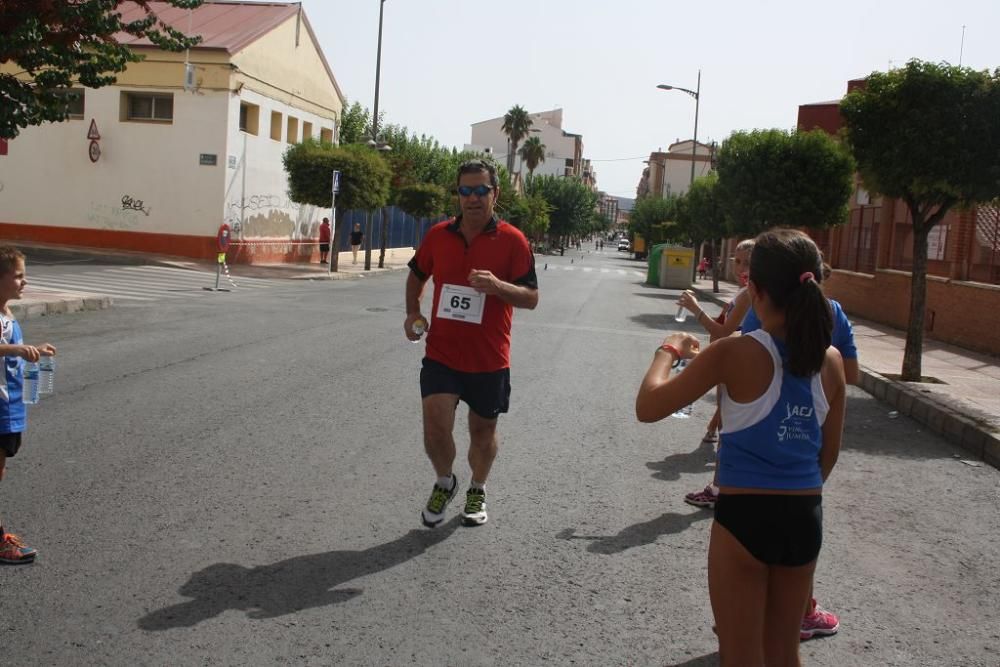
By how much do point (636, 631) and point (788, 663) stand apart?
128cm

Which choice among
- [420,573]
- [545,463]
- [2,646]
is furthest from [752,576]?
[545,463]

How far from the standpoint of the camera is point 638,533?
18.4 feet

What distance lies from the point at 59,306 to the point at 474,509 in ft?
39.9

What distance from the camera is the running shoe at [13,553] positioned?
14.8 feet

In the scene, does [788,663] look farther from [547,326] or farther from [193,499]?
[547,326]

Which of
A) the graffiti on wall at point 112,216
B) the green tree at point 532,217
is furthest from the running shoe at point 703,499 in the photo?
the green tree at point 532,217

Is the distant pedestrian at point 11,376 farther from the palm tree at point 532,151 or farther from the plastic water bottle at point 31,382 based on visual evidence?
the palm tree at point 532,151

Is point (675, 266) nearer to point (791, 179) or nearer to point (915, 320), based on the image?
point (791, 179)

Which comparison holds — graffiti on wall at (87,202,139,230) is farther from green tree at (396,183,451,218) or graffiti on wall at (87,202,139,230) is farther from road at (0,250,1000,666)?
road at (0,250,1000,666)

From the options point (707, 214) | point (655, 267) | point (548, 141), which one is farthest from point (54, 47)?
point (548, 141)

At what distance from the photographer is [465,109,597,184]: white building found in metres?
128

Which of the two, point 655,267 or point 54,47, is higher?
point 54,47

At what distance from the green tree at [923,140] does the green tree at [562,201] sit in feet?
279

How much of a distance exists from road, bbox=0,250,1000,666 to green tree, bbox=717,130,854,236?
44.0 feet
